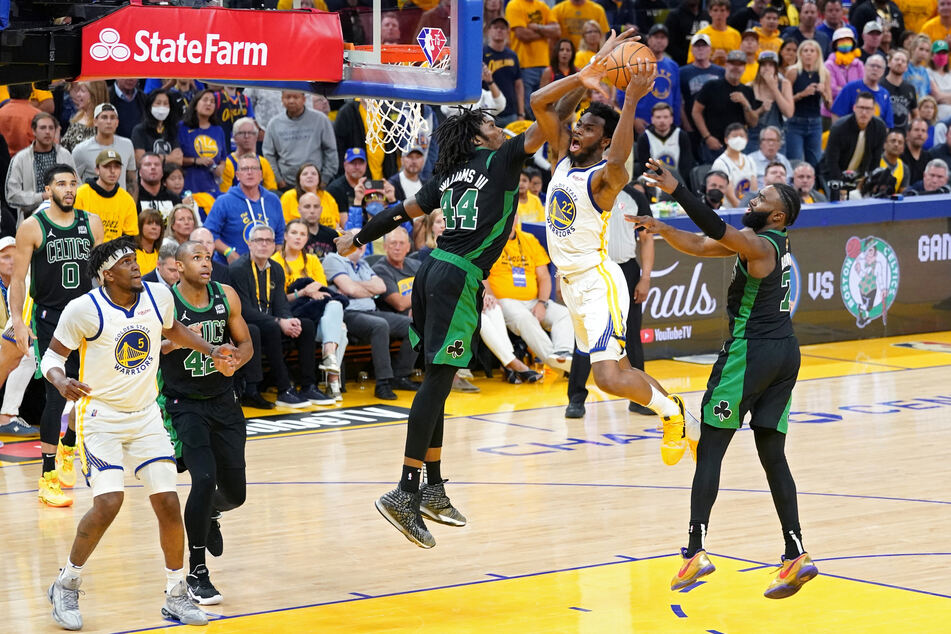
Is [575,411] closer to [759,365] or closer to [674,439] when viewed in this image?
[674,439]

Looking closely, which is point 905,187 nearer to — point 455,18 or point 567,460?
point 567,460

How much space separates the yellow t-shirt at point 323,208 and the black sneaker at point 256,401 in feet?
6.80

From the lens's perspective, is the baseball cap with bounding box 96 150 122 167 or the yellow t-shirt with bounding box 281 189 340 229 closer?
the baseball cap with bounding box 96 150 122 167

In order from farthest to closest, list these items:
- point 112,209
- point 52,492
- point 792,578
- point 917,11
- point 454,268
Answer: point 917,11, point 112,209, point 52,492, point 454,268, point 792,578

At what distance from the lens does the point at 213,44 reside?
8.30 m

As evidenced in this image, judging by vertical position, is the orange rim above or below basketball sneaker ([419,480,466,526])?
above

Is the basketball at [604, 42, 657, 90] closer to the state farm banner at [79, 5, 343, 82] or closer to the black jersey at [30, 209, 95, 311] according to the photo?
the state farm banner at [79, 5, 343, 82]

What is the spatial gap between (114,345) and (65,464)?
3124 millimetres

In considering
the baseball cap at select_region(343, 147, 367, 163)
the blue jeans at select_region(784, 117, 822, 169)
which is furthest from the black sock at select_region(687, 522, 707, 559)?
the blue jeans at select_region(784, 117, 822, 169)

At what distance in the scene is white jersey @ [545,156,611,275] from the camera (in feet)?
26.6

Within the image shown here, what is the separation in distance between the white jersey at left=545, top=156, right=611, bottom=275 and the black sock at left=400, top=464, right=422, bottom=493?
149cm

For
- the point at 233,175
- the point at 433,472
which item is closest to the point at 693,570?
the point at 433,472

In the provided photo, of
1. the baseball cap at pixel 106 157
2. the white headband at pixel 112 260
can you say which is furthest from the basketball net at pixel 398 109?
the baseball cap at pixel 106 157

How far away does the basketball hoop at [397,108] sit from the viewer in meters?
9.19
